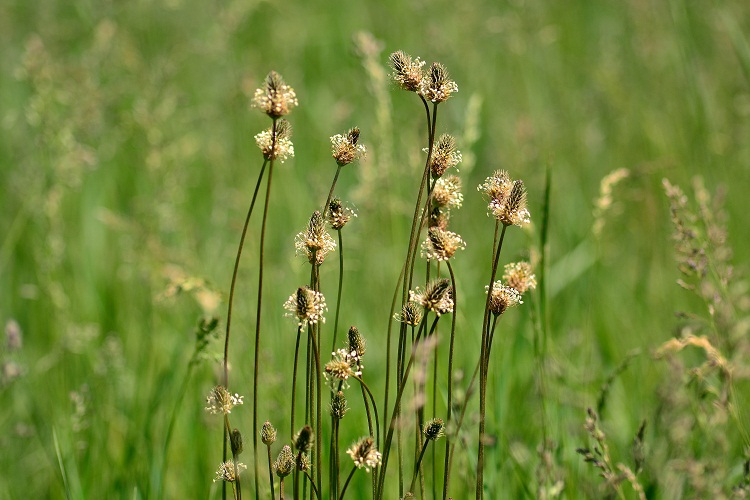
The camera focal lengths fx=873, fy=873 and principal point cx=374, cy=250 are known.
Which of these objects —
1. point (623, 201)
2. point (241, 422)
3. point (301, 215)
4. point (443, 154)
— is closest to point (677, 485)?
point (443, 154)

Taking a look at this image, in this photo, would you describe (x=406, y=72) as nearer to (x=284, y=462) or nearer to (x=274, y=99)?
(x=274, y=99)

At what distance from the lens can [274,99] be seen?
1.49 meters

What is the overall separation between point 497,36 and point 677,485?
4.76 metres

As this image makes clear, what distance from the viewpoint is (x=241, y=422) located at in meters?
3.10

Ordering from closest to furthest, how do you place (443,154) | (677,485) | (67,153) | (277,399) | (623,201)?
(443,154) < (677,485) < (277,399) < (67,153) < (623,201)

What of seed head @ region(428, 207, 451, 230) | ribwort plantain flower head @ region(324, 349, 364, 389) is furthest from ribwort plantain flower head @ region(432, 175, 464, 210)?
ribwort plantain flower head @ region(324, 349, 364, 389)

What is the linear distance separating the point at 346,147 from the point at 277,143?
0.13 meters

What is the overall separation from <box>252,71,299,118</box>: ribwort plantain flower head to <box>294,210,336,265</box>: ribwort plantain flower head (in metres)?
0.19

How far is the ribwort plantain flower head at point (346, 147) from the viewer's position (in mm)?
1591

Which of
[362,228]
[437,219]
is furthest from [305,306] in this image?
[362,228]

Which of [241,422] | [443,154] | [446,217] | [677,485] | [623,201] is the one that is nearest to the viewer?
[443,154]

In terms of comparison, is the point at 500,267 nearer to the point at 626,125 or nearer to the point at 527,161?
the point at 527,161

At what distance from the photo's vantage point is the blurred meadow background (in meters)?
2.55

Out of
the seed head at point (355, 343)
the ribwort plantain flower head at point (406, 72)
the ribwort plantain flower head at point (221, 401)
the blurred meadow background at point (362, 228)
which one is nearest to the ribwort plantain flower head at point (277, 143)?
the ribwort plantain flower head at point (406, 72)
